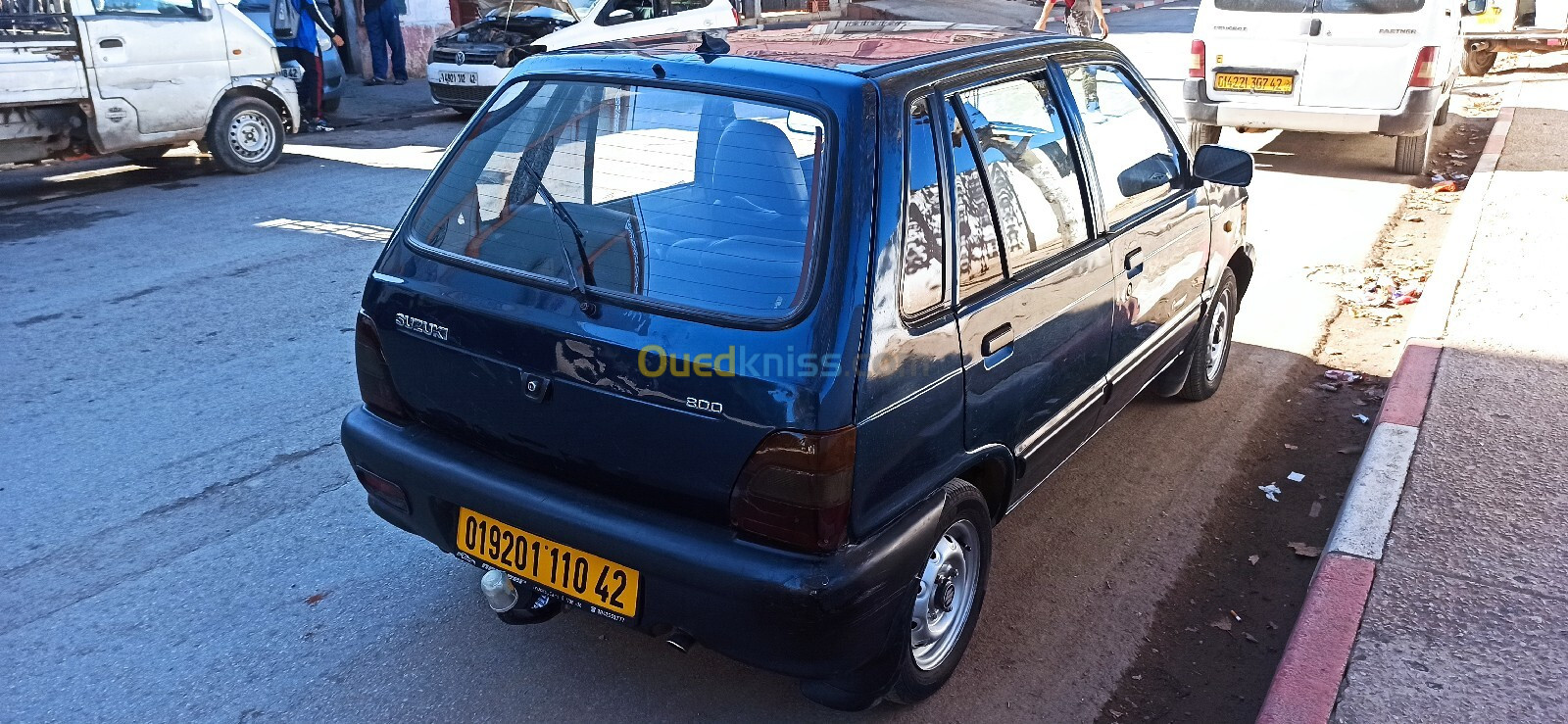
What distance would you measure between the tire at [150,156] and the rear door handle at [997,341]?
31.1ft

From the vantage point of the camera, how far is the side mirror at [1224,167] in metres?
4.29

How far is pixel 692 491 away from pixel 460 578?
1.39m

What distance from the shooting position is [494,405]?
2887 mm

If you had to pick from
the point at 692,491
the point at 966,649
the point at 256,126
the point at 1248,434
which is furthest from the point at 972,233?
the point at 256,126

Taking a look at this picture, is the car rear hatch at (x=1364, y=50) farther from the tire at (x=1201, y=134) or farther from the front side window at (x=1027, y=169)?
the front side window at (x=1027, y=169)

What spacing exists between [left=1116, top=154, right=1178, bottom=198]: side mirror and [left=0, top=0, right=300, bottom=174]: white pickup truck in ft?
27.1

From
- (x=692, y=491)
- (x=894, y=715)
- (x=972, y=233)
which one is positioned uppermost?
(x=972, y=233)

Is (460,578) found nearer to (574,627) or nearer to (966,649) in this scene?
(574,627)

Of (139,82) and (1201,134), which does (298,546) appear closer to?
(139,82)

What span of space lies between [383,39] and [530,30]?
3.85 m

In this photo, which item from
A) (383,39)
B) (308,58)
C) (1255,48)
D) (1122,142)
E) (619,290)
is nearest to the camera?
(619,290)

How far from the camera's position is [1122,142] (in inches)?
155

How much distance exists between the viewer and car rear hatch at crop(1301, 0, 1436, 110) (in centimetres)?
943

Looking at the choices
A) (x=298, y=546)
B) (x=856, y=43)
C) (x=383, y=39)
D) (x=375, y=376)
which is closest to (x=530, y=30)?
(x=383, y=39)
